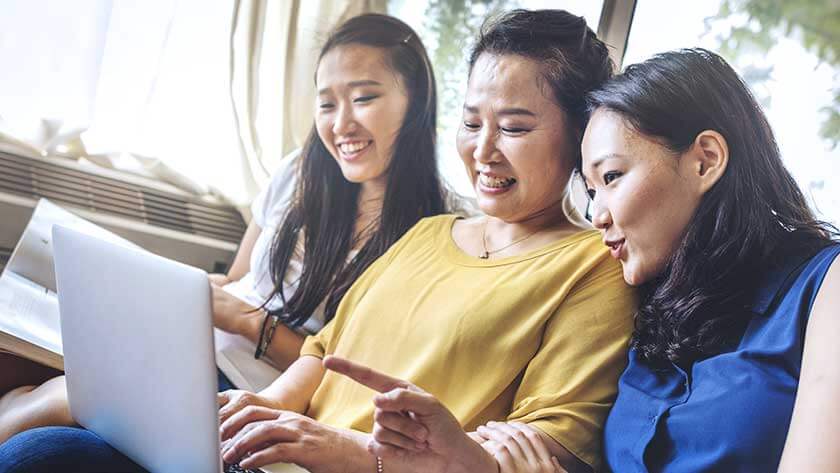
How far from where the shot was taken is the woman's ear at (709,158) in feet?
3.13

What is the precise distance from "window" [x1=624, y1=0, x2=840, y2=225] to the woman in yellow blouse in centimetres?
27

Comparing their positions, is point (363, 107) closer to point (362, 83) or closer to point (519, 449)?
point (362, 83)

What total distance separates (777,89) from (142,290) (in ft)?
3.41

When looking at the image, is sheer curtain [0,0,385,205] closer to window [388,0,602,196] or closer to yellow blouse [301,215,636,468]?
window [388,0,602,196]

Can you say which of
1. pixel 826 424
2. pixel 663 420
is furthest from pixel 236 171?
pixel 826 424

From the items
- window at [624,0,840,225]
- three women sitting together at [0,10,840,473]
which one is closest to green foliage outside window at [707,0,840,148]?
window at [624,0,840,225]

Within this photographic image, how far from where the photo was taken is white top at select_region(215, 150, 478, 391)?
1.46 metres

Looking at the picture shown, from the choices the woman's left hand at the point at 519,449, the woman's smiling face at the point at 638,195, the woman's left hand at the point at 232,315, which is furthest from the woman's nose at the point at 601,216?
the woman's left hand at the point at 232,315

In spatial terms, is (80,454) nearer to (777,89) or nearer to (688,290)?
(688,290)

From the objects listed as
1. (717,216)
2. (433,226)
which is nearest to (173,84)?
(433,226)

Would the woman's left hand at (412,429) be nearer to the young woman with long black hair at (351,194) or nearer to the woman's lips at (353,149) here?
the young woman with long black hair at (351,194)

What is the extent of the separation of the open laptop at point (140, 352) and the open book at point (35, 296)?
17 centimetres

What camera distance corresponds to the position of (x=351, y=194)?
164cm

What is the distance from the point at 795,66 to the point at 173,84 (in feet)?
4.53
